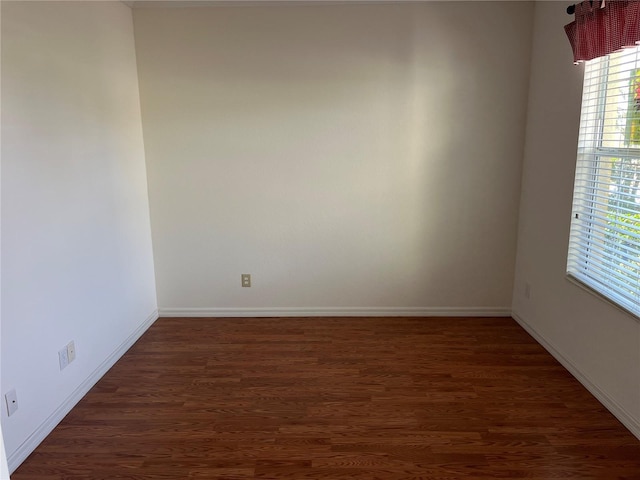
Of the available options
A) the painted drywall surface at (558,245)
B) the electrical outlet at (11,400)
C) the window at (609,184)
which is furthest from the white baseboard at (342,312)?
the electrical outlet at (11,400)

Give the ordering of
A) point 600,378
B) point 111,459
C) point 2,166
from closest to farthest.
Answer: point 2,166 → point 111,459 → point 600,378

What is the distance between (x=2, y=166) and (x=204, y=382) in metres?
1.61

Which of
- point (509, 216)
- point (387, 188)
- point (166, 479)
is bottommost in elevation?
point (166, 479)

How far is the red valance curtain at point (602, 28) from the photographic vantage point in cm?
224

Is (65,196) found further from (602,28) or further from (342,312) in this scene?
(602,28)

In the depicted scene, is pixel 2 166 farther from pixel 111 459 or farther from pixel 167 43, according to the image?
pixel 167 43

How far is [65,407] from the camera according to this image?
8.36ft

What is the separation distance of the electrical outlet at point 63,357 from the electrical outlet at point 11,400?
1.24 feet

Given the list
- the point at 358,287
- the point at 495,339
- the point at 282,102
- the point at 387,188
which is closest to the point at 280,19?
the point at 282,102

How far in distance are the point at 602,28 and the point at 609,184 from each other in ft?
2.70

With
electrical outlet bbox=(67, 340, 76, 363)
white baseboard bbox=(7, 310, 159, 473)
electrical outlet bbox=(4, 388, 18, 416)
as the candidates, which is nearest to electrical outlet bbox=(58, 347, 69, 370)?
electrical outlet bbox=(67, 340, 76, 363)

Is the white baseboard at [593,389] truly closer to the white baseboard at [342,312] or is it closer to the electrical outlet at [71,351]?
the white baseboard at [342,312]

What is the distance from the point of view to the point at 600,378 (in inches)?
103

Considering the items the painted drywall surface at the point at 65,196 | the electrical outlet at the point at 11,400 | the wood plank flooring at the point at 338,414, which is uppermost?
the painted drywall surface at the point at 65,196
